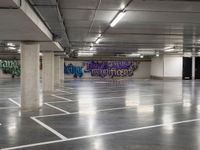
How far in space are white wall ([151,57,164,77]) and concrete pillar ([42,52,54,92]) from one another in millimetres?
23446

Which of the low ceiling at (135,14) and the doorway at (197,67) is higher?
the low ceiling at (135,14)

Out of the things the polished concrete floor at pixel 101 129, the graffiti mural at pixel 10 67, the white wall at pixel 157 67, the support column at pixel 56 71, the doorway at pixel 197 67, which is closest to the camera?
the polished concrete floor at pixel 101 129

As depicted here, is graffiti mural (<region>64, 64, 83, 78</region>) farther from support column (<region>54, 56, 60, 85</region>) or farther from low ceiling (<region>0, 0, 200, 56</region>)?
low ceiling (<region>0, 0, 200, 56</region>)

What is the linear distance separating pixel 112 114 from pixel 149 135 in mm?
3620

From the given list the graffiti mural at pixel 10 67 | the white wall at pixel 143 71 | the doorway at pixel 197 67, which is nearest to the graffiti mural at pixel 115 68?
the white wall at pixel 143 71

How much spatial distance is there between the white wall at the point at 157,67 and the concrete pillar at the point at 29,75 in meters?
31.7

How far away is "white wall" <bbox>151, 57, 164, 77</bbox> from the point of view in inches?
1687

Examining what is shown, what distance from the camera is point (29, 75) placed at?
1309 centimetres

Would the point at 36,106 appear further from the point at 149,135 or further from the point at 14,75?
the point at 14,75

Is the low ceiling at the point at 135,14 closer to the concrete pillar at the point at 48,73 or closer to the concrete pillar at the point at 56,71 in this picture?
the concrete pillar at the point at 48,73

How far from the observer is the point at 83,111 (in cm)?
1212

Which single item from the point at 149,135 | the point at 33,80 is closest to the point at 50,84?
the point at 33,80

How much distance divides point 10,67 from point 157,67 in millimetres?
22788

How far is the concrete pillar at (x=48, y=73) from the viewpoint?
72.8 feet
